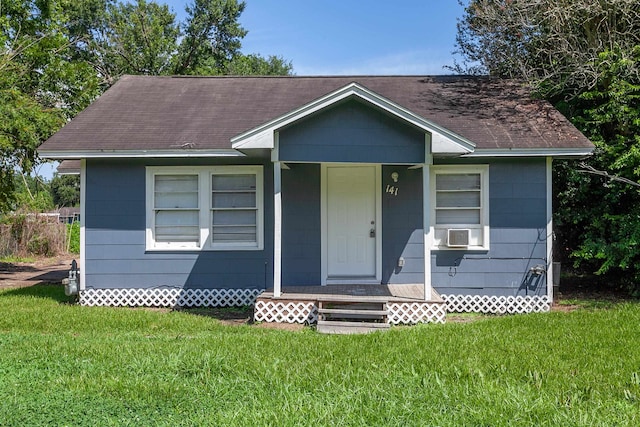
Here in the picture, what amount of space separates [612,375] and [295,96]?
836 centimetres

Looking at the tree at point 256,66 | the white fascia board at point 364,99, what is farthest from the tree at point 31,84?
the tree at point 256,66

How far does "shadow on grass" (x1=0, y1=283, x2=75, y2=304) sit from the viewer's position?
32.8 ft

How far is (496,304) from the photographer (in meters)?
9.06

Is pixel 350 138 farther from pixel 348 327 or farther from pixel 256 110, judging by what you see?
pixel 256 110

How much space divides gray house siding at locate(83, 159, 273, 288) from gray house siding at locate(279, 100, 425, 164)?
1.83 metres

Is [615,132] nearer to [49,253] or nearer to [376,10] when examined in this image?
[376,10]

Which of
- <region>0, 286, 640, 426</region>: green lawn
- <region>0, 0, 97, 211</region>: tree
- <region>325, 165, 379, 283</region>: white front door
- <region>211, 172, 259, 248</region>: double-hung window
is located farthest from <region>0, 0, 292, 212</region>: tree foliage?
<region>325, 165, 379, 283</region>: white front door

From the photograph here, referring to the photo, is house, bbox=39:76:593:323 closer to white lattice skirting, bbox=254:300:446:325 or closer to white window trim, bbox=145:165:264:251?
white window trim, bbox=145:165:264:251

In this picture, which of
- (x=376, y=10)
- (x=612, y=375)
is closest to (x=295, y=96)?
(x=612, y=375)

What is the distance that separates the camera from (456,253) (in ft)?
30.1

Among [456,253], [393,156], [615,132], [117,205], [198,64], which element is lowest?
[456,253]

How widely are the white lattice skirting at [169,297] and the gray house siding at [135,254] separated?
11 cm

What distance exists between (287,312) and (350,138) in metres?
2.98

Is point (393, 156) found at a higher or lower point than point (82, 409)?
higher
